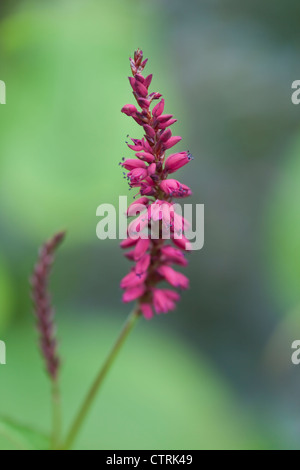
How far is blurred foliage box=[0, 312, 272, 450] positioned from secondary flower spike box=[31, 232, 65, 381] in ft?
3.53

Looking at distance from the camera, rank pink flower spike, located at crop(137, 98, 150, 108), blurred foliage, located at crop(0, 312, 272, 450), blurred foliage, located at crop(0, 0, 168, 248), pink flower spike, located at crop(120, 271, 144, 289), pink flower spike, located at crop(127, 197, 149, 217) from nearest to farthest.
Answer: pink flower spike, located at crop(137, 98, 150, 108), pink flower spike, located at crop(127, 197, 149, 217), pink flower spike, located at crop(120, 271, 144, 289), blurred foliage, located at crop(0, 312, 272, 450), blurred foliage, located at crop(0, 0, 168, 248)

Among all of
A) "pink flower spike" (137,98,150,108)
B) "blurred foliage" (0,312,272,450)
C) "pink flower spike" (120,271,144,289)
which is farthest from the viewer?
"blurred foliage" (0,312,272,450)

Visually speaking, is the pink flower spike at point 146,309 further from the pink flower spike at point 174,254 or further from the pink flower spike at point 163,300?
the pink flower spike at point 174,254

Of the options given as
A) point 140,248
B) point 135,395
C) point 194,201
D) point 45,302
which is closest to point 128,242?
point 140,248

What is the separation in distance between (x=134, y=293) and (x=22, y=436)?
0.53 meters

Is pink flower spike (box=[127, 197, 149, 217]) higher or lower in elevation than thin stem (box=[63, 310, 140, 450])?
higher

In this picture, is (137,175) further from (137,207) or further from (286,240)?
(286,240)

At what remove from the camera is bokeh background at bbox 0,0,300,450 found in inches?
101

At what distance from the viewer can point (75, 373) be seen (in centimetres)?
256

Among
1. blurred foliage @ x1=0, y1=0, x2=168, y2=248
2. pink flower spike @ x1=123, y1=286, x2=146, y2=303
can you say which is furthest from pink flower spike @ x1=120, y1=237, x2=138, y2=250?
blurred foliage @ x1=0, y1=0, x2=168, y2=248

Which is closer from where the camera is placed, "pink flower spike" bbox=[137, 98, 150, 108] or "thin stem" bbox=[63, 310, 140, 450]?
"pink flower spike" bbox=[137, 98, 150, 108]

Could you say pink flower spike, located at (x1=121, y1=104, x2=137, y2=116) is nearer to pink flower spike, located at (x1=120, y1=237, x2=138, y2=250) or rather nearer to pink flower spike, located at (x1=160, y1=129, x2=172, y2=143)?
pink flower spike, located at (x1=160, y1=129, x2=172, y2=143)

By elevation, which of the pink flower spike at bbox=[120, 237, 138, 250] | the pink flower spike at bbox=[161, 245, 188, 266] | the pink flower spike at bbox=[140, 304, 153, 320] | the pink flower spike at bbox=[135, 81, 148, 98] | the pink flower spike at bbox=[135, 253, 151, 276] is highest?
the pink flower spike at bbox=[135, 81, 148, 98]

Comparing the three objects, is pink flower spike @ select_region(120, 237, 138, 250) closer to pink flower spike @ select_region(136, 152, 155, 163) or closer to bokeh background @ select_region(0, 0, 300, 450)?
pink flower spike @ select_region(136, 152, 155, 163)
